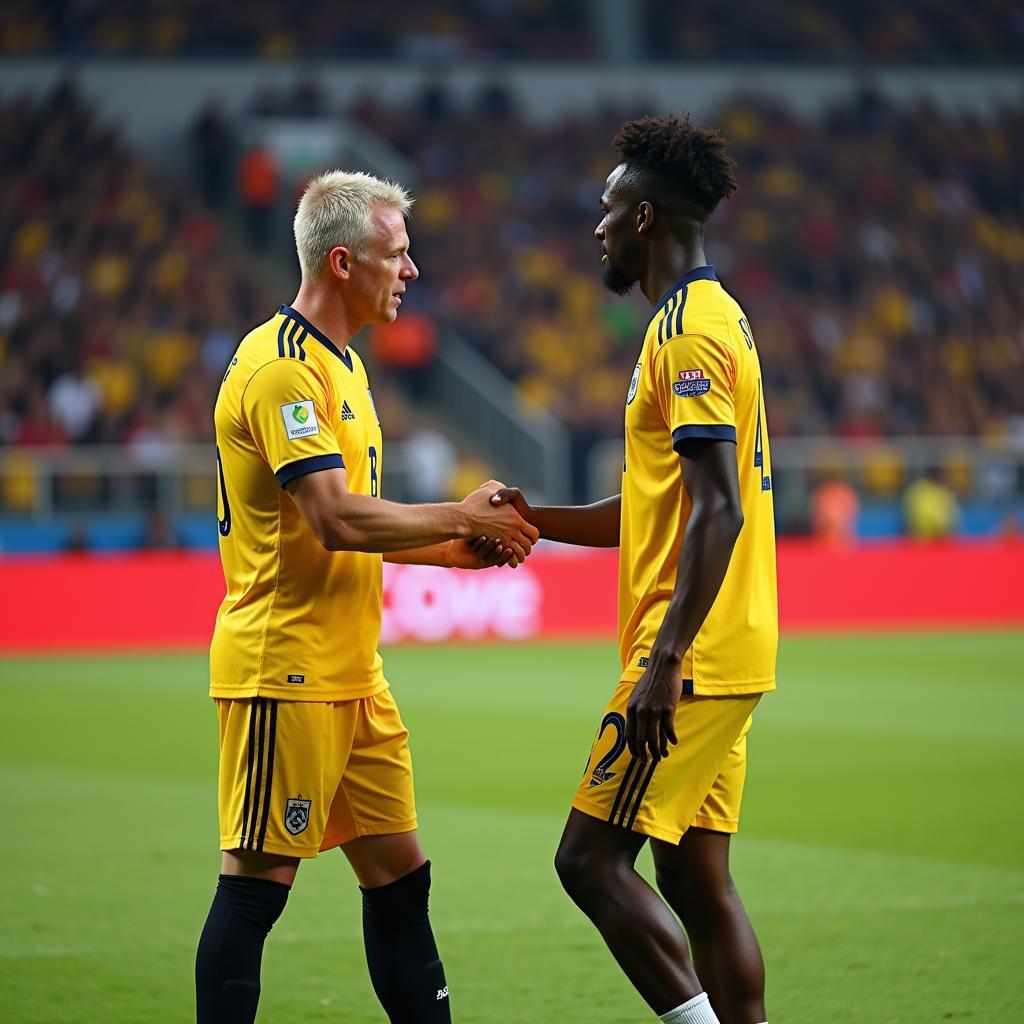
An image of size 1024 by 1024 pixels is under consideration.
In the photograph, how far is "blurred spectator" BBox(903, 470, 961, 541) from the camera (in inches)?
898

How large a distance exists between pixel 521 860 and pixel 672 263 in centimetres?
409

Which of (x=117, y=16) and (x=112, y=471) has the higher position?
(x=117, y=16)

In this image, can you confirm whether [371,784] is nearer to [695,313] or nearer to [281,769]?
[281,769]

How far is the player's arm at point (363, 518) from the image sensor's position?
4051 mm

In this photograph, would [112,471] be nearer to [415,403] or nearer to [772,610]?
[415,403]

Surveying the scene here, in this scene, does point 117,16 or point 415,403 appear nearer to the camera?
point 415,403

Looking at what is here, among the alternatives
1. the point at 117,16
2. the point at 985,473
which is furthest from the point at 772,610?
the point at 117,16

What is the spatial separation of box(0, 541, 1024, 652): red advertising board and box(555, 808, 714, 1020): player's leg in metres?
12.9

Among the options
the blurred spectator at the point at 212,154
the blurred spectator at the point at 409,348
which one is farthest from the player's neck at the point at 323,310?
the blurred spectator at the point at 212,154

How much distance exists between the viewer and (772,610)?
13.7ft

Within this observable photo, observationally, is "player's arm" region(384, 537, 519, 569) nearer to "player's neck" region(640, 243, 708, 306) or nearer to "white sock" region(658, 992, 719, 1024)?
"player's neck" region(640, 243, 708, 306)

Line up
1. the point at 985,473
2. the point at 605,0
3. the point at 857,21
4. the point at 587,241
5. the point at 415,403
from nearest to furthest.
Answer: the point at 985,473 < the point at 415,403 < the point at 587,241 < the point at 605,0 < the point at 857,21

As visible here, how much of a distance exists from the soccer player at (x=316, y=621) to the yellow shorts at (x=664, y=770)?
64cm

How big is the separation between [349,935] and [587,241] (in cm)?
2309
